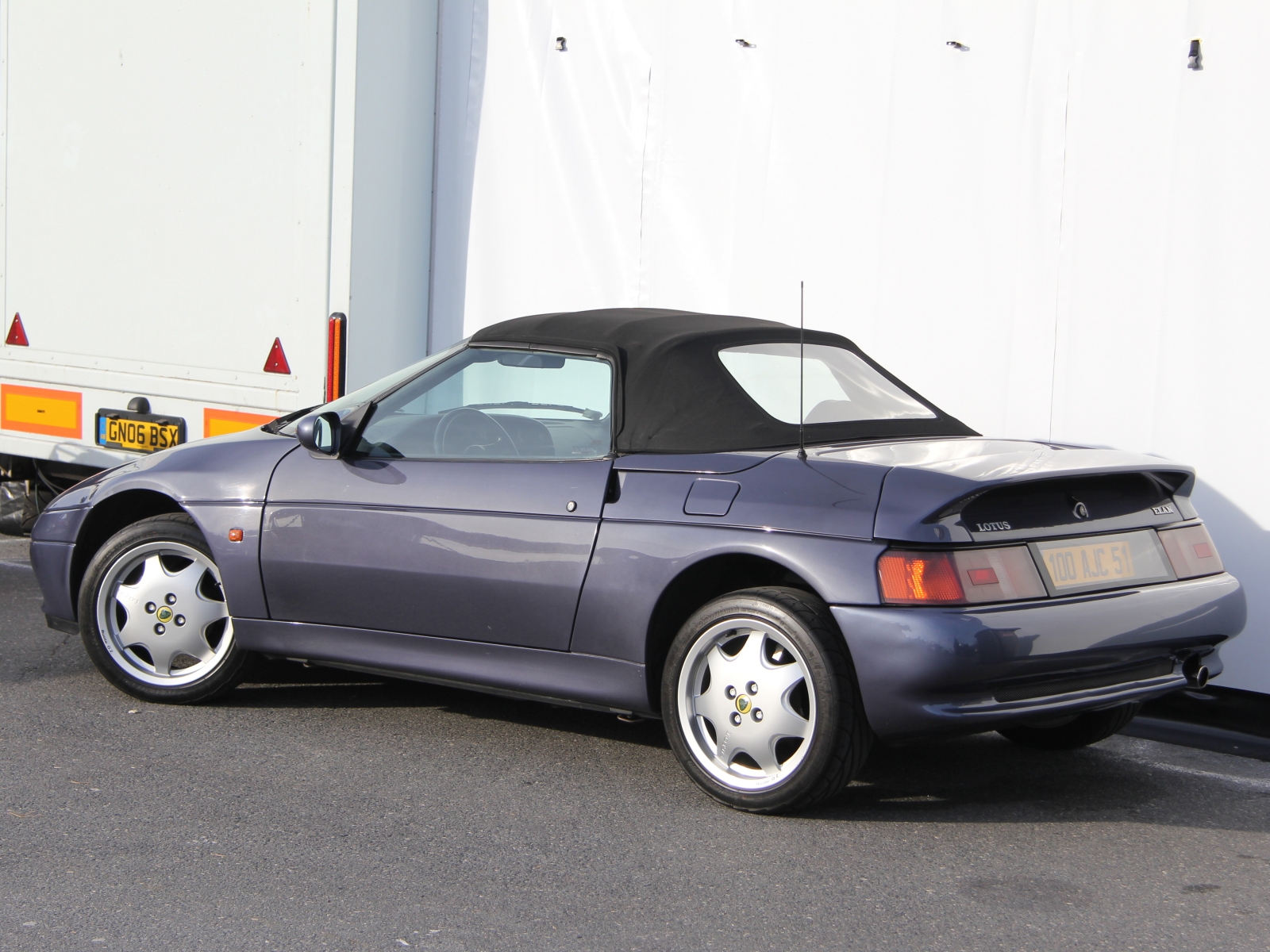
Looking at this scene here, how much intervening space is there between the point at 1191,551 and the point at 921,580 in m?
1.10

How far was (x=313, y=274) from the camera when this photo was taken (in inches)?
274

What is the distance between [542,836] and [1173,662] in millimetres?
1912

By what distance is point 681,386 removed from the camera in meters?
4.41

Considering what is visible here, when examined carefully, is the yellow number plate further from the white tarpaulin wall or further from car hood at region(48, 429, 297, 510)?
car hood at region(48, 429, 297, 510)

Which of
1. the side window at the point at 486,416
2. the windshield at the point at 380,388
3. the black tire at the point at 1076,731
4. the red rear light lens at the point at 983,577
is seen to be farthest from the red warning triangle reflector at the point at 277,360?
the red rear light lens at the point at 983,577

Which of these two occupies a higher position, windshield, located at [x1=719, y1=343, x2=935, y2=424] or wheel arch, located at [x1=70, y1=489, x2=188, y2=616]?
windshield, located at [x1=719, y1=343, x2=935, y2=424]

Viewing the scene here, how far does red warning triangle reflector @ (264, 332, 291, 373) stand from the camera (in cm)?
700

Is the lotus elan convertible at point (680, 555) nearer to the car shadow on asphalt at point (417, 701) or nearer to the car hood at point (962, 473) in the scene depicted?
the car hood at point (962, 473)

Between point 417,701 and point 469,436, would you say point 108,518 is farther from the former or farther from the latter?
point 469,436

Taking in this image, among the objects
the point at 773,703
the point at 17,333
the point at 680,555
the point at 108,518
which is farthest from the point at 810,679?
the point at 17,333

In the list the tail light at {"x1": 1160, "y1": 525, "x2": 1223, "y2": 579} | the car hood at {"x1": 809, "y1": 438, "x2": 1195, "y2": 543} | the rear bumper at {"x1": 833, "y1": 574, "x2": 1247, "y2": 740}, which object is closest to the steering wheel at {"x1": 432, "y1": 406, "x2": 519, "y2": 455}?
the car hood at {"x1": 809, "y1": 438, "x2": 1195, "y2": 543}

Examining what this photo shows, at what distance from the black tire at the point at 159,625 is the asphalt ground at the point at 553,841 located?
91mm

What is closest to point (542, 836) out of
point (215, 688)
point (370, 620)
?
point (370, 620)

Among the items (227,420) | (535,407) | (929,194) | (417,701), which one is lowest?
(417,701)
